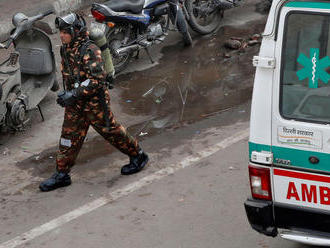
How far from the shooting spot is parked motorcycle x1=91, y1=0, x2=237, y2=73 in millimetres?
9586

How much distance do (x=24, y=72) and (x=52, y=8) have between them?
2.81 metres

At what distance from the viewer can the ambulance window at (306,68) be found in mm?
4566

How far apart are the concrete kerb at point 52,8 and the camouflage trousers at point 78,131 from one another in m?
4.26

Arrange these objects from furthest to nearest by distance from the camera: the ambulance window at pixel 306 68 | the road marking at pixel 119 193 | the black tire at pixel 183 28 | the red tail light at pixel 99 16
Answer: the black tire at pixel 183 28 < the red tail light at pixel 99 16 < the road marking at pixel 119 193 < the ambulance window at pixel 306 68

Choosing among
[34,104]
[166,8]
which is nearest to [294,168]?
[34,104]

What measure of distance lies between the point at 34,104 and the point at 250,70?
3.11 m

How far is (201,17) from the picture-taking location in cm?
1126

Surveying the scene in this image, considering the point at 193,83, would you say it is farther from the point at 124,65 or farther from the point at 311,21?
the point at 311,21

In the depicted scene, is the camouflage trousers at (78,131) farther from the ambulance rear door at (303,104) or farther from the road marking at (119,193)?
the ambulance rear door at (303,104)

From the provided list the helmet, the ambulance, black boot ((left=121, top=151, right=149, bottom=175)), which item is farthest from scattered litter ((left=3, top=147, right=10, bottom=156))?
the ambulance

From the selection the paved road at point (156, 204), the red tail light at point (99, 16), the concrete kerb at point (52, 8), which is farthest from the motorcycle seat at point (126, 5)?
the paved road at point (156, 204)

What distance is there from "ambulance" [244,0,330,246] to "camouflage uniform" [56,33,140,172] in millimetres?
2115

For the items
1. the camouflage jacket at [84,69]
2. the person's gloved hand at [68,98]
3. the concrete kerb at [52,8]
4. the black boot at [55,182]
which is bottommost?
the black boot at [55,182]

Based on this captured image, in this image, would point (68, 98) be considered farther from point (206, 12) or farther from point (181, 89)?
point (206, 12)
